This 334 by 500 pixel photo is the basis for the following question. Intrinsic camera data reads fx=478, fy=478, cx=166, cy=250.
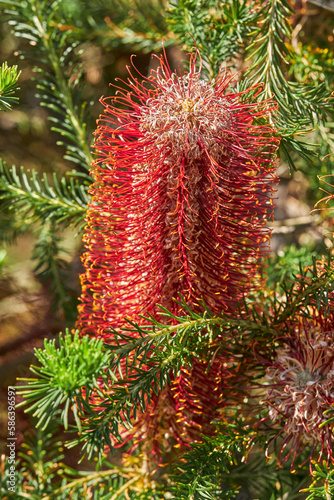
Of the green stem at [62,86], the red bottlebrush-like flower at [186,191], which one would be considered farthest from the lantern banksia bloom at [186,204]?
the green stem at [62,86]

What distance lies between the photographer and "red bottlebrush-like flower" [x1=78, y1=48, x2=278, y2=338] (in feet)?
1.30

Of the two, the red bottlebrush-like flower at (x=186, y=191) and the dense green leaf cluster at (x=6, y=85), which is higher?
the dense green leaf cluster at (x=6, y=85)

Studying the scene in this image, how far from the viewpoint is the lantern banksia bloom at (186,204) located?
1.30ft

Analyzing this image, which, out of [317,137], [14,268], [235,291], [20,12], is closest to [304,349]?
[235,291]

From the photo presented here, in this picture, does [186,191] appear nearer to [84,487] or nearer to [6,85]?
[6,85]

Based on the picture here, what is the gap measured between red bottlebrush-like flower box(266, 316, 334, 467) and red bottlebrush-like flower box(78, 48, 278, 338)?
7 centimetres

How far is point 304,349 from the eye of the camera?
0.42m

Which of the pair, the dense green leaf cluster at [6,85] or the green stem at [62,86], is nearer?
the dense green leaf cluster at [6,85]

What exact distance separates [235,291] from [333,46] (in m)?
0.39

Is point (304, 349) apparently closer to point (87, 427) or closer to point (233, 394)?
point (233, 394)

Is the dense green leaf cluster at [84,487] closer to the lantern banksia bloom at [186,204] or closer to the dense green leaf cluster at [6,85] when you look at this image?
the lantern banksia bloom at [186,204]

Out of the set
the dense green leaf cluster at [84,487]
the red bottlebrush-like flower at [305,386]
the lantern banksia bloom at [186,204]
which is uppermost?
the lantern banksia bloom at [186,204]

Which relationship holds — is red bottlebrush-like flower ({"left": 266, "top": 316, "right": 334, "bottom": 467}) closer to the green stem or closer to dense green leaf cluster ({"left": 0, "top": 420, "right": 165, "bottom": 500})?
dense green leaf cluster ({"left": 0, "top": 420, "right": 165, "bottom": 500})

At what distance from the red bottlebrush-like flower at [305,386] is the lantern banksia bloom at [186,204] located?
0.19ft
